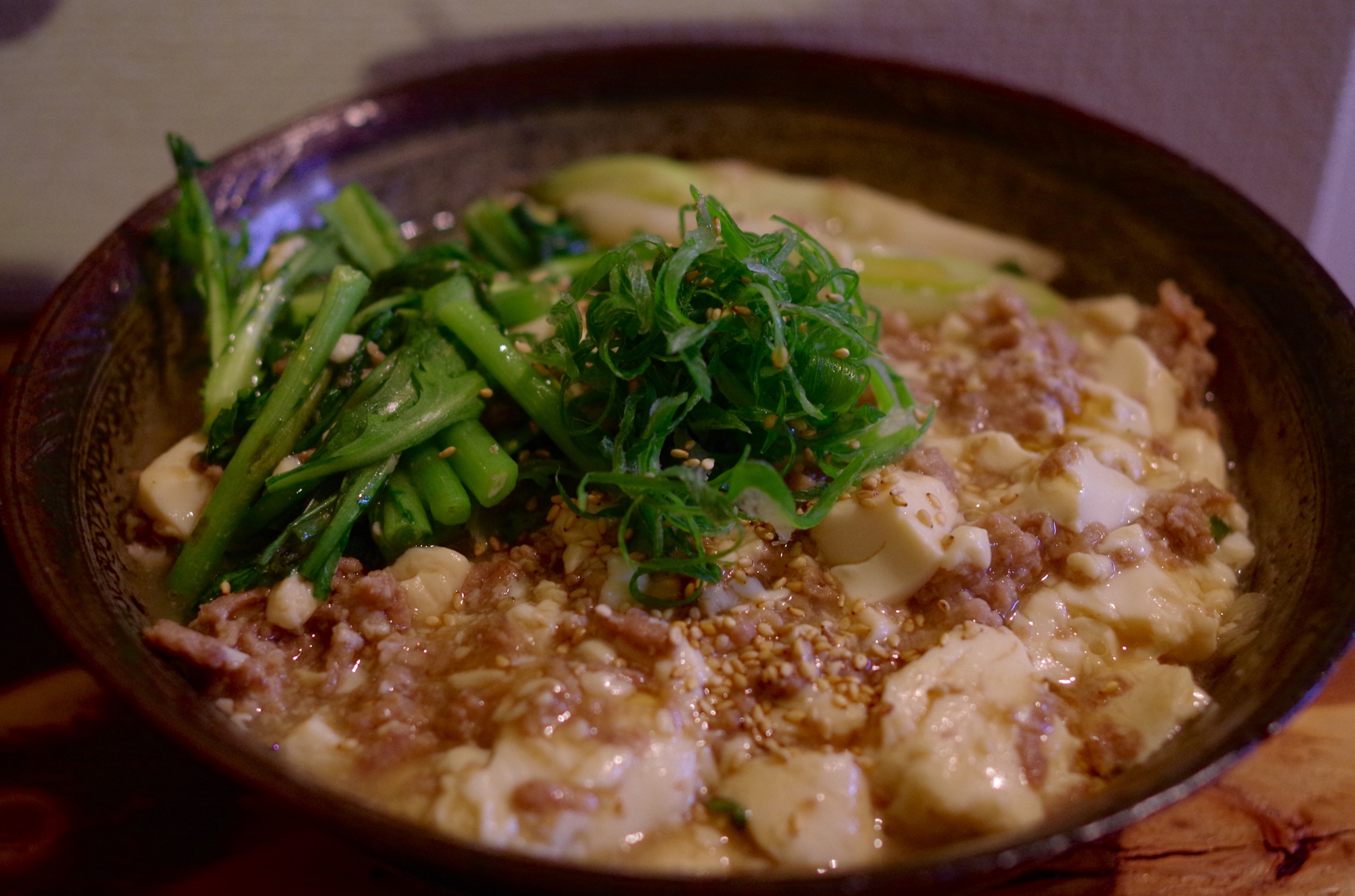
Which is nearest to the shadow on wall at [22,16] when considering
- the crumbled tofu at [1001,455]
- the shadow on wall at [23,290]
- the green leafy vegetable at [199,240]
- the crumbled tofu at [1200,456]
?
the shadow on wall at [23,290]

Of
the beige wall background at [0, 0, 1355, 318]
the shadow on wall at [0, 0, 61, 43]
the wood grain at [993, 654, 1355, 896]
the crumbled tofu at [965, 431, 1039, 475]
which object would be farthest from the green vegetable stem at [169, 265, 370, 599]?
the shadow on wall at [0, 0, 61, 43]

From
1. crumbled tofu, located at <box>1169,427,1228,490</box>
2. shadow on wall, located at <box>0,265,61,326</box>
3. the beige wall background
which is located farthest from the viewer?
shadow on wall, located at <box>0,265,61,326</box>

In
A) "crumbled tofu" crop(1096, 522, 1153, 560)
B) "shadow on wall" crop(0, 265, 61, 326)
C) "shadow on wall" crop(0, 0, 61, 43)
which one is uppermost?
"shadow on wall" crop(0, 0, 61, 43)

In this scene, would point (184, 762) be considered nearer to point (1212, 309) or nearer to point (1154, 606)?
point (1154, 606)

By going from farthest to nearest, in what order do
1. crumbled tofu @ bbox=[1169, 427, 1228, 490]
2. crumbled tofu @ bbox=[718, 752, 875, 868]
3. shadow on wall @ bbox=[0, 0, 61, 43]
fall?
1. shadow on wall @ bbox=[0, 0, 61, 43]
2. crumbled tofu @ bbox=[1169, 427, 1228, 490]
3. crumbled tofu @ bbox=[718, 752, 875, 868]

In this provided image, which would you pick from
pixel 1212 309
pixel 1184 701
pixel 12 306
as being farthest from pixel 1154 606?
pixel 12 306

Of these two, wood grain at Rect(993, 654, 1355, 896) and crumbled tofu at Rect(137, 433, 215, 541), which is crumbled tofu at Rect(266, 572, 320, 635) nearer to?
crumbled tofu at Rect(137, 433, 215, 541)

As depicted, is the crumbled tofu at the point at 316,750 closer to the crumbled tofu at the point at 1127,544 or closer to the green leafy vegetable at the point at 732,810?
the green leafy vegetable at the point at 732,810
